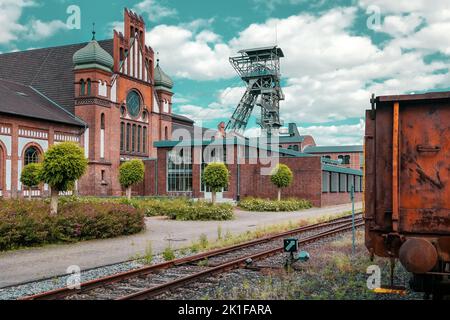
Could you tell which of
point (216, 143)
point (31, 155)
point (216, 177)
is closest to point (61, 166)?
point (216, 177)

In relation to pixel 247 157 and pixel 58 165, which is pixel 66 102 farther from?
pixel 58 165

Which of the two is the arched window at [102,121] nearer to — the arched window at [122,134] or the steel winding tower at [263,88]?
the arched window at [122,134]

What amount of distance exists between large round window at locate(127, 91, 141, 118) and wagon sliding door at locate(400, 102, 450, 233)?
46597mm

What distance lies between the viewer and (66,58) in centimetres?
5253

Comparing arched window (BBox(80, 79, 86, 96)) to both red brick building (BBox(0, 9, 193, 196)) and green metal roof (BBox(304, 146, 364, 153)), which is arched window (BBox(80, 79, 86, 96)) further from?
green metal roof (BBox(304, 146, 364, 153))

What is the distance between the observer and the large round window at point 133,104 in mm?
50719

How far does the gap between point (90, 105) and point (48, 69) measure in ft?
33.2

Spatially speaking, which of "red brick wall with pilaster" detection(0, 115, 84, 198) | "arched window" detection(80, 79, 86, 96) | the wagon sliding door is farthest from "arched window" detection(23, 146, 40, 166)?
the wagon sliding door

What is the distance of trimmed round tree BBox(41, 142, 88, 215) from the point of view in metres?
15.5

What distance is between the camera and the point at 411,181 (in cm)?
591

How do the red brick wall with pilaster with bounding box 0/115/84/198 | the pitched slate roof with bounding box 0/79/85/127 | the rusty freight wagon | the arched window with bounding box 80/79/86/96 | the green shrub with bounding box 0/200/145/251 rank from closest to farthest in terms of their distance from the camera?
the rusty freight wagon < the green shrub with bounding box 0/200/145/251 < the red brick wall with pilaster with bounding box 0/115/84/198 < the pitched slate roof with bounding box 0/79/85/127 < the arched window with bounding box 80/79/86/96

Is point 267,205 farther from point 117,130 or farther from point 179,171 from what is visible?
point 117,130
